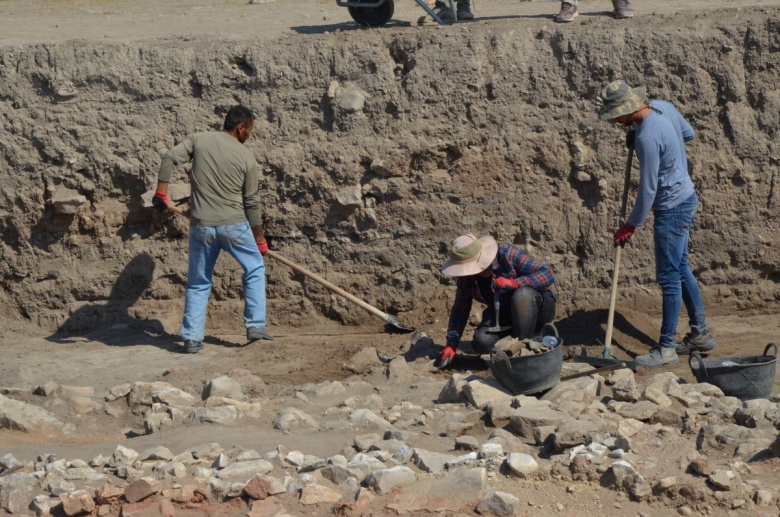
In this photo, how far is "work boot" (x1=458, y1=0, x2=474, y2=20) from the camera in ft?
27.7

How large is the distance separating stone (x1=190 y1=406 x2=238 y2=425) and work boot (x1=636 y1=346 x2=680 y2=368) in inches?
98.8

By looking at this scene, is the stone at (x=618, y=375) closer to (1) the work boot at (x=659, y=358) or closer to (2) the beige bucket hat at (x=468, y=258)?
(1) the work boot at (x=659, y=358)

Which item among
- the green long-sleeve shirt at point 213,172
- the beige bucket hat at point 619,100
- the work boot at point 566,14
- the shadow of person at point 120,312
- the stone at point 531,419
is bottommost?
the shadow of person at point 120,312

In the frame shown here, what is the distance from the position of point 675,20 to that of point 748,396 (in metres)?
3.13

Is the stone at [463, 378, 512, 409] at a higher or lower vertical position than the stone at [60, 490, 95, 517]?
higher

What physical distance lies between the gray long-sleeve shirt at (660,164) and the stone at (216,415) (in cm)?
263

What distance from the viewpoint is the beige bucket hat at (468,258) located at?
6277 millimetres

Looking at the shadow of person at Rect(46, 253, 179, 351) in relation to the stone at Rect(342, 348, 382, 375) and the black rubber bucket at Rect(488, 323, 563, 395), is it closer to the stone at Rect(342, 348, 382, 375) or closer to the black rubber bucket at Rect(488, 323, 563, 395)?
the stone at Rect(342, 348, 382, 375)

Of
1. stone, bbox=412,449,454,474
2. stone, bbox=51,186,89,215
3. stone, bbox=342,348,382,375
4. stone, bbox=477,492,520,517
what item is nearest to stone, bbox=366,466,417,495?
stone, bbox=412,449,454,474

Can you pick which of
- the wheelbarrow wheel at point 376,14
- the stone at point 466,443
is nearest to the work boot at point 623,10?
the wheelbarrow wheel at point 376,14

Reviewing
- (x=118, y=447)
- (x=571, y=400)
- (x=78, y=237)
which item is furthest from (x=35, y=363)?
(x=571, y=400)

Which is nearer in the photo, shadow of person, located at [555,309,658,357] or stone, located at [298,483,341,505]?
stone, located at [298,483,341,505]

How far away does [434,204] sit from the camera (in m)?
7.72

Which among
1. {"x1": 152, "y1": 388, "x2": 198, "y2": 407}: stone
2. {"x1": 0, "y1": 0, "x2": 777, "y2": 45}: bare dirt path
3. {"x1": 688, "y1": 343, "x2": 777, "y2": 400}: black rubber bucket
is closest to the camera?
{"x1": 688, "y1": 343, "x2": 777, "y2": 400}: black rubber bucket
